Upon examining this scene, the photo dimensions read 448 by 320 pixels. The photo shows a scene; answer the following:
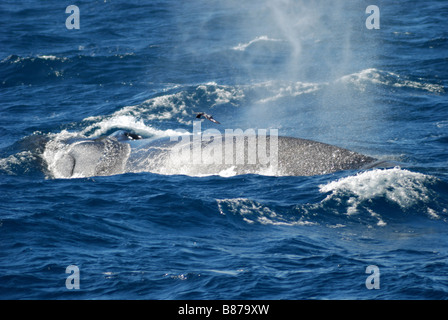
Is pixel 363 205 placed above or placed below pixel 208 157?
below

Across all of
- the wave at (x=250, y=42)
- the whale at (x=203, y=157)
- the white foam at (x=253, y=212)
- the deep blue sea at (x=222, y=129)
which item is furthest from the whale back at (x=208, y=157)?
the wave at (x=250, y=42)

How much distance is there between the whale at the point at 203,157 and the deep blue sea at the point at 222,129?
28cm

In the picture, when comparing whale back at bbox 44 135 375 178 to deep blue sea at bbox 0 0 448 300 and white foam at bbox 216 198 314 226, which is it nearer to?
deep blue sea at bbox 0 0 448 300

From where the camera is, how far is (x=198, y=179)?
1722 cm

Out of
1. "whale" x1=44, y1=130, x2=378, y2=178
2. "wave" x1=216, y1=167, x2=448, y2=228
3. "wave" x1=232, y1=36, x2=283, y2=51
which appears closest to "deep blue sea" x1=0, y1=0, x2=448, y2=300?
"wave" x1=216, y1=167, x2=448, y2=228

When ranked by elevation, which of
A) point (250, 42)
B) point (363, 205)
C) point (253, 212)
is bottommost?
point (253, 212)

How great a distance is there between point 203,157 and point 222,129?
6.50 m

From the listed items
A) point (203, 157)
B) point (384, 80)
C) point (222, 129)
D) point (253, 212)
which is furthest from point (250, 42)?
point (253, 212)

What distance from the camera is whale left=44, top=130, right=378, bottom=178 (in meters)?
16.7

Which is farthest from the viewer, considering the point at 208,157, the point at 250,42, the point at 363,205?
the point at 250,42

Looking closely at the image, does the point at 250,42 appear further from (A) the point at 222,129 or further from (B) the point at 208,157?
(B) the point at 208,157

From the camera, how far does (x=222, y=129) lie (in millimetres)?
24125

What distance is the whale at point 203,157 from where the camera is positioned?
16.7 metres
